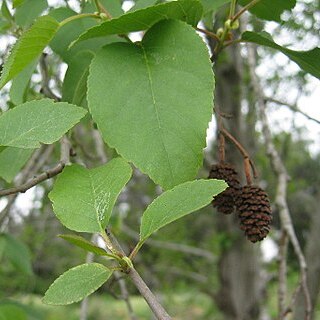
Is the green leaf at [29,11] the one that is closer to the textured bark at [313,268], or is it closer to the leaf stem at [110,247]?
the leaf stem at [110,247]

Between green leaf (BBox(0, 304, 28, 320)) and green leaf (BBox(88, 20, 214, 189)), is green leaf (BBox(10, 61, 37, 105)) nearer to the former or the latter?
green leaf (BBox(88, 20, 214, 189))

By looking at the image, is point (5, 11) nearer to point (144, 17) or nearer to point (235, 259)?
point (144, 17)

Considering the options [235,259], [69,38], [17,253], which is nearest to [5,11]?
[69,38]

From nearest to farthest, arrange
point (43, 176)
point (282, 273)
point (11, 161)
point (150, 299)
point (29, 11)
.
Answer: point (150, 299) < point (43, 176) < point (11, 161) < point (29, 11) < point (282, 273)

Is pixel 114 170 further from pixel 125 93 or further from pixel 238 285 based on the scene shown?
pixel 238 285

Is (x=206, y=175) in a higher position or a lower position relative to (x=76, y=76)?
lower

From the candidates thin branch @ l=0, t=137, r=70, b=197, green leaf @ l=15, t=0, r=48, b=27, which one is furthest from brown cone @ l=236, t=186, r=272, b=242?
green leaf @ l=15, t=0, r=48, b=27

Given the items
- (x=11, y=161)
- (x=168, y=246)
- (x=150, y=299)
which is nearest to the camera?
(x=150, y=299)
